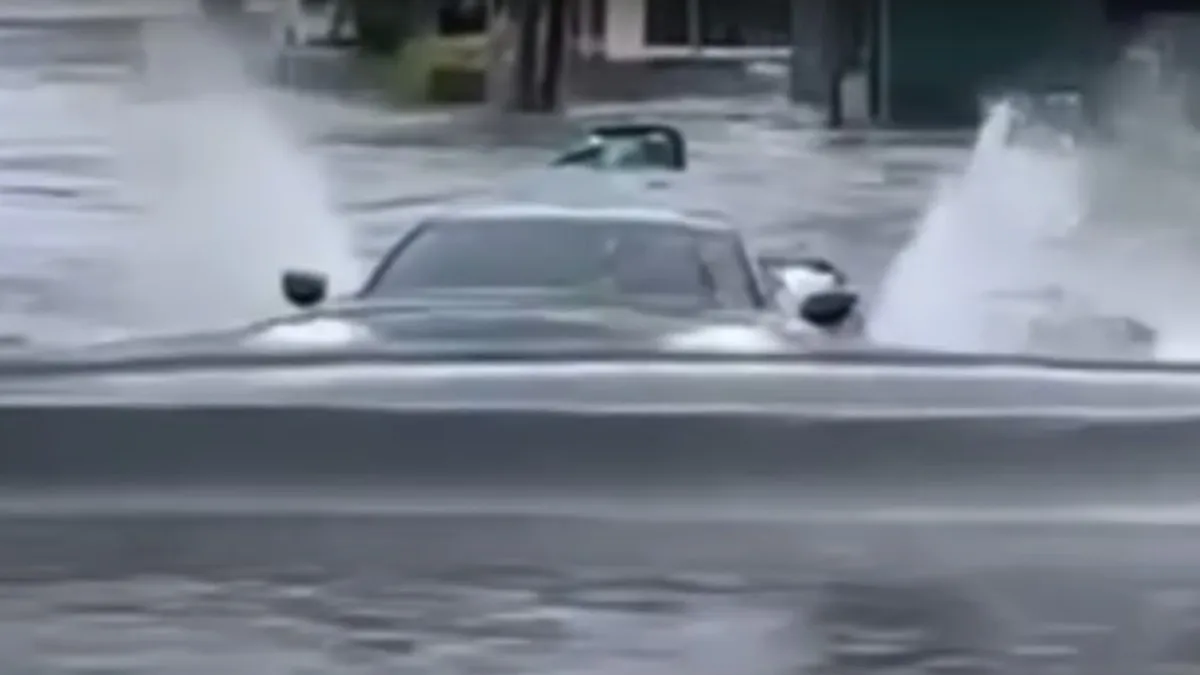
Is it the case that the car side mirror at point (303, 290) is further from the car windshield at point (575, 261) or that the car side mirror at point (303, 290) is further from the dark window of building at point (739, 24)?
the dark window of building at point (739, 24)

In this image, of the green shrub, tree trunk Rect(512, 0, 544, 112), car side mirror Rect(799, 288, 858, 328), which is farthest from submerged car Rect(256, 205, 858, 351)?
the green shrub

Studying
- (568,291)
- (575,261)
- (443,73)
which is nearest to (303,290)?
(575,261)

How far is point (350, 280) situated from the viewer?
21.7m

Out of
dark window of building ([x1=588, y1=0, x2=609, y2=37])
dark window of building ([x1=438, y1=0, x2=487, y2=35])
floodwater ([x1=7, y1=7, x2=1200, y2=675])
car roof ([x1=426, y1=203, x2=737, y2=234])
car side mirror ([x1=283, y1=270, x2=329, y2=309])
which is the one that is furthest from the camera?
dark window of building ([x1=588, y1=0, x2=609, y2=37])

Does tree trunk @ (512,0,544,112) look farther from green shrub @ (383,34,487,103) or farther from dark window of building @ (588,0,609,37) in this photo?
dark window of building @ (588,0,609,37)

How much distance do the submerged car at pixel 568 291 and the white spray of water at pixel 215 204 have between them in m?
5.28

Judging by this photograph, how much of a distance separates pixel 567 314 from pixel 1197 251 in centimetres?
1540

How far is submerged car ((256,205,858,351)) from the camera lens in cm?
1207

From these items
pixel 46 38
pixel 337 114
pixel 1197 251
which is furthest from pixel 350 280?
pixel 46 38

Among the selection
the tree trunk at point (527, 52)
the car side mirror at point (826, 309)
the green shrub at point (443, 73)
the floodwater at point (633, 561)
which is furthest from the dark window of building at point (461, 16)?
the floodwater at point (633, 561)

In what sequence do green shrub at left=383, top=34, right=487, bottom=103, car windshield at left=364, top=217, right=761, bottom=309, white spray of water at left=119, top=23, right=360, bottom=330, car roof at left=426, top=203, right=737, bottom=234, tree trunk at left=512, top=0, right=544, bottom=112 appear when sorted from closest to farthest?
car windshield at left=364, top=217, right=761, bottom=309 < car roof at left=426, top=203, right=737, bottom=234 < white spray of water at left=119, top=23, right=360, bottom=330 < tree trunk at left=512, top=0, right=544, bottom=112 < green shrub at left=383, top=34, right=487, bottom=103

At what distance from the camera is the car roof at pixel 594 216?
1344cm

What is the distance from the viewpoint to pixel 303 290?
1353 centimetres

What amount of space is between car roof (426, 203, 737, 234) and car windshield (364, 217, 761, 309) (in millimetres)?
20
